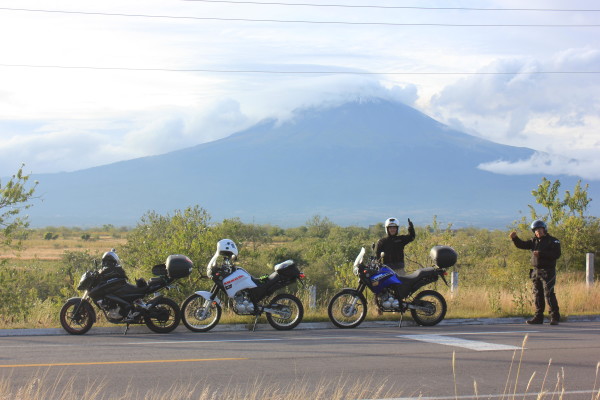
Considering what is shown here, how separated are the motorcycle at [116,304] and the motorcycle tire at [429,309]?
4.48 metres

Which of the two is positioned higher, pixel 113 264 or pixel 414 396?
pixel 113 264

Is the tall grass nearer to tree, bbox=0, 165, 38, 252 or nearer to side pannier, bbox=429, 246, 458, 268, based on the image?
side pannier, bbox=429, 246, 458, 268

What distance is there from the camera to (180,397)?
7.48 m

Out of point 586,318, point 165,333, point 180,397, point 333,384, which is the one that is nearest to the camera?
point 180,397

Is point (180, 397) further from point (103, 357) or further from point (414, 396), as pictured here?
point (103, 357)

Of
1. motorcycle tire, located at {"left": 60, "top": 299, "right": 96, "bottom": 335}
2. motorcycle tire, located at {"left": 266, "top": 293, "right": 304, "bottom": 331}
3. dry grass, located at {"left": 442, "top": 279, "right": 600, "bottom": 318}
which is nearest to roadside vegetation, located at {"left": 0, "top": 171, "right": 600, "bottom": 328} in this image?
dry grass, located at {"left": 442, "top": 279, "right": 600, "bottom": 318}

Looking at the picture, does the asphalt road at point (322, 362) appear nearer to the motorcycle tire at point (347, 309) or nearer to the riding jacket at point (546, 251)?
the motorcycle tire at point (347, 309)

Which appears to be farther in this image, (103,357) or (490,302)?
(490,302)

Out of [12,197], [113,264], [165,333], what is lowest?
[165,333]

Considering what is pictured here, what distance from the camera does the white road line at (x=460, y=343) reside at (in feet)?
37.2

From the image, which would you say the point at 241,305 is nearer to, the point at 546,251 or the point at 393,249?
the point at 393,249

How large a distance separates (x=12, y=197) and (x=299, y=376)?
13218 millimetres

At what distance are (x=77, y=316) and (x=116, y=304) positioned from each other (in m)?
0.66

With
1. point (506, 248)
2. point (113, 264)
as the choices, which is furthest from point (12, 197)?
point (506, 248)
